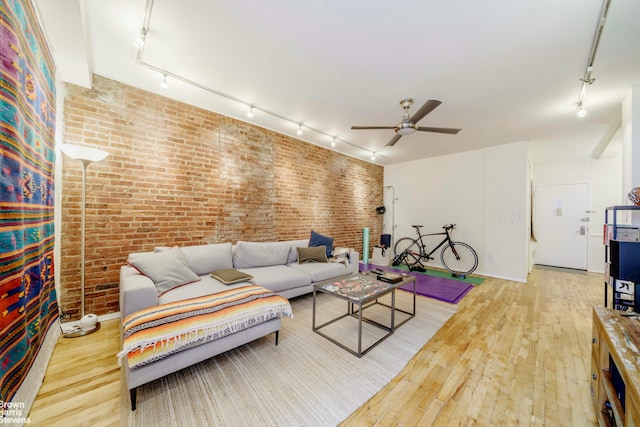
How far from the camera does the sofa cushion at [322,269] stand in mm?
3297

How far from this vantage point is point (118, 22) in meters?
1.87

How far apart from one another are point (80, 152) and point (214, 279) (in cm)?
178

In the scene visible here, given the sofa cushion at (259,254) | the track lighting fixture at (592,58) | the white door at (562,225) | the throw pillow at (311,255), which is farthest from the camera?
the white door at (562,225)

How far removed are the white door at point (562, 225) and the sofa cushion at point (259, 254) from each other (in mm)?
6463

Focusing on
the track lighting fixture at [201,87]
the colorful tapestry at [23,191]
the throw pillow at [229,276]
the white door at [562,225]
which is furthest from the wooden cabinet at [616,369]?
the white door at [562,225]

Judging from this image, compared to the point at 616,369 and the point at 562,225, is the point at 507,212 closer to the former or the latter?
the point at 562,225

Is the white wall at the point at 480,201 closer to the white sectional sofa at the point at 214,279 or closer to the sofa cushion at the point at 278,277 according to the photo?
the white sectional sofa at the point at 214,279

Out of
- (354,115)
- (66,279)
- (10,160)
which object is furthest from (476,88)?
(66,279)

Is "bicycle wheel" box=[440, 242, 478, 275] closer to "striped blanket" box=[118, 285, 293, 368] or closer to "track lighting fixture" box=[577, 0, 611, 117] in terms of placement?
"track lighting fixture" box=[577, 0, 611, 117]

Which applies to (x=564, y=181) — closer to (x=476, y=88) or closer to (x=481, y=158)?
(x=481, y=158)

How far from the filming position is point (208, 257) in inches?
115

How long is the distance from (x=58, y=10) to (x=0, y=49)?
86 cm

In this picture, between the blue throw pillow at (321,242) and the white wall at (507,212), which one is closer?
the blue throw pillow at (321,242)

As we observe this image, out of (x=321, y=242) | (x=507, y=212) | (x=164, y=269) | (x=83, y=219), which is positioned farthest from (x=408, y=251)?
(x=83, y=219)
